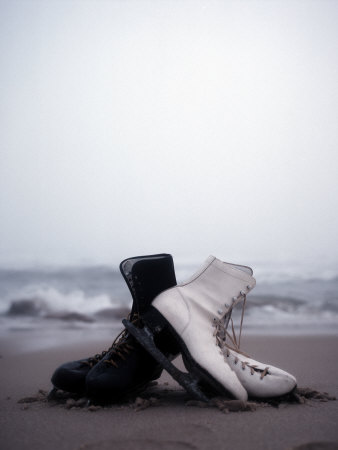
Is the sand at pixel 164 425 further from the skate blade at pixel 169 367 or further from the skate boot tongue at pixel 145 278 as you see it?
the skate boot tongue at pixel 145 278

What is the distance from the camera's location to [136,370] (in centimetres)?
157

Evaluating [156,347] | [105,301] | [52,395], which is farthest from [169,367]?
[105,301]

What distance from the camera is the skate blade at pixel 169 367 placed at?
1474 mm

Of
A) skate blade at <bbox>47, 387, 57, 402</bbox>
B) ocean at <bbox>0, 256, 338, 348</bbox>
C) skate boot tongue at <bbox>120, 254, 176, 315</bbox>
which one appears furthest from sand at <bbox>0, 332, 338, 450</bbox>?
ocean at <bbox>0, 256, 338, 348</bbox>

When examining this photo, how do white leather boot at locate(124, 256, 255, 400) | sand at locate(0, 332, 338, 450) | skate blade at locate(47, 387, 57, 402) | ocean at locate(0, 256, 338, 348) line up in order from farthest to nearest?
ocean at locate(0, 256, 338, 348) < skate blade at locate(47, 387, 57, 402) < white leather boot at locate(124, 256, 255, 400) < sand at locate(0, 332, 338, 450)

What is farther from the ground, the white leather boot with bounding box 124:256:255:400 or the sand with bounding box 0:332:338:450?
the white leather boot with bounding box 124:256:255:400

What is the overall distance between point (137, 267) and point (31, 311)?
414cm

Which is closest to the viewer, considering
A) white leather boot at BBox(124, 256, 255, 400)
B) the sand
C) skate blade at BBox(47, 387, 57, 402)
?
the sand

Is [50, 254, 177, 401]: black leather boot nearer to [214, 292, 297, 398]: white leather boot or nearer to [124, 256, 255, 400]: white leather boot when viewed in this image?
[124, 256, 255, 400]: white leather boot

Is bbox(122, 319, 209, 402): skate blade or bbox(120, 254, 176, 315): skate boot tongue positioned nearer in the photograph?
bbox(122, 319, 209, 402): skate blade

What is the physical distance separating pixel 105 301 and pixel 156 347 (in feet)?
16.8

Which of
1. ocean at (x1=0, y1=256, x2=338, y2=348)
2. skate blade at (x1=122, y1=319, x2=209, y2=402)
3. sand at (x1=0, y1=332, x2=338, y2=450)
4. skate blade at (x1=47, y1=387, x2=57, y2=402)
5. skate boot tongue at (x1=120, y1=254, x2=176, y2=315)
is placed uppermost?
skate boot tongue at (x1=120, y1=254, x2=176, y2=315)

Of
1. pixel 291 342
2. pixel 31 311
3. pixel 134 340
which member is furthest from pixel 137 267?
pixel 31 311

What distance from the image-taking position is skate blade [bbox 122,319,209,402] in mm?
1474
